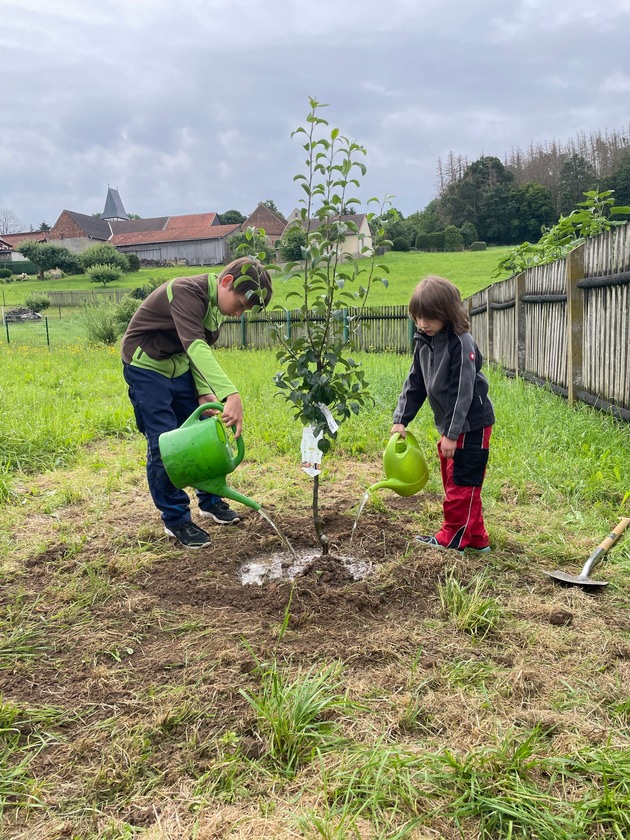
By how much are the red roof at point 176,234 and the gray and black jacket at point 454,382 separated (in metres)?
51.5

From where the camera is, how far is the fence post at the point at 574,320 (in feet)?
15.9

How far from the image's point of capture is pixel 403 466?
2.72m

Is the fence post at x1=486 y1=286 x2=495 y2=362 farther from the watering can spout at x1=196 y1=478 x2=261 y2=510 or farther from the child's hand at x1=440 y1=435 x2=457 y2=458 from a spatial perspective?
the watering can spout at x1=196 y1=478 x2=261 y2=510

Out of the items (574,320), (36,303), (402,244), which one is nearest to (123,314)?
(574,320)

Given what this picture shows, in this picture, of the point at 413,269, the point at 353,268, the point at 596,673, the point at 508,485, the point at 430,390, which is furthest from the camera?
the point at 413,269

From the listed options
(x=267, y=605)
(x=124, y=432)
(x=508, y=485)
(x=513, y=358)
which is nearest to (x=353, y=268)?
(x=267, y=605)

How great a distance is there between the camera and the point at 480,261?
110 feet

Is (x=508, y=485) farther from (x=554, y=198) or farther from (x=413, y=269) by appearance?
(x=554, y=198)

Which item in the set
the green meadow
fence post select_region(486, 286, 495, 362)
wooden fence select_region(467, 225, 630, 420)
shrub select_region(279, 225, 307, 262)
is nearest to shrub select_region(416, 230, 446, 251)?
fence post select_region(486, 286, 495, 362)

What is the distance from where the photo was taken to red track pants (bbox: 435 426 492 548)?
2.71m

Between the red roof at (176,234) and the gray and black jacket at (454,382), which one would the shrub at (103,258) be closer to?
the red roof at (176,234)

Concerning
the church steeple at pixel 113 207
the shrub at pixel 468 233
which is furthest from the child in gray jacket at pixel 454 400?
the church steeple at pixel 113 207

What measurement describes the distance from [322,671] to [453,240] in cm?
4449

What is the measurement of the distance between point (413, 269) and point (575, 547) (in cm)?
3219
